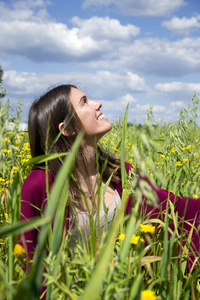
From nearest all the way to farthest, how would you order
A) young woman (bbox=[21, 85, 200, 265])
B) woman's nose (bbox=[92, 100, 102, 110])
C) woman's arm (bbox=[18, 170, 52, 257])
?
woman's arm (bbox=[18, 170, 52, 257]) → young woman (bbox=[21, 85, 200, 265]) → woman's nose (bbox=[92, 100, 102, 110])

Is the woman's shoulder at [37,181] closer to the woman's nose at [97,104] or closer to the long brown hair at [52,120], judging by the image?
the long brown hair at [52,120]

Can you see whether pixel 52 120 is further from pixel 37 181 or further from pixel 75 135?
pixel 37 181

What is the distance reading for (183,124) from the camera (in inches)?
61.5

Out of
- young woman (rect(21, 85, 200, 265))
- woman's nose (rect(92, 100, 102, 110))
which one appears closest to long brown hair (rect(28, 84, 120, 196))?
young woman (rect(21, 85, 200, 265))

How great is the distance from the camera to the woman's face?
5.84 feet

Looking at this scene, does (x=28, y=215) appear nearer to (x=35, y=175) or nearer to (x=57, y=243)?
(x=35, y=175)

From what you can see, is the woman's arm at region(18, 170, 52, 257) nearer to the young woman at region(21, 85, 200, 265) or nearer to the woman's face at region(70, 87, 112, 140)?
the young woman at region(21, 85, 200, 265)

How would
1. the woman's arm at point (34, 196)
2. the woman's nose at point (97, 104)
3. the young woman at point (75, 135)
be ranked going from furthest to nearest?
1. the woman's nose at point (97, 104)
2. the young woman at point (75, 135)
3. the woman's arm at point (34, 196)

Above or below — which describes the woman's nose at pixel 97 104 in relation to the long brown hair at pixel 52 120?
above

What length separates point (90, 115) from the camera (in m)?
1.81

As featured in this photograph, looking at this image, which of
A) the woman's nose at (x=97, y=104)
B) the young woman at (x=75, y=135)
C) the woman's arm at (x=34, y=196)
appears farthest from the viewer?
the woman's nose at (x=97, y=104)

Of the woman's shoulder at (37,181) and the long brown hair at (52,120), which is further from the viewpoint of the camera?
the long brown hair at (52,120)

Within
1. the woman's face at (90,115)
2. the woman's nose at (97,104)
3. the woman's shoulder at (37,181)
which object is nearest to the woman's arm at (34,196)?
the woman's shoulder at (37,181)

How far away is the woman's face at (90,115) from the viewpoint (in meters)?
1.78
